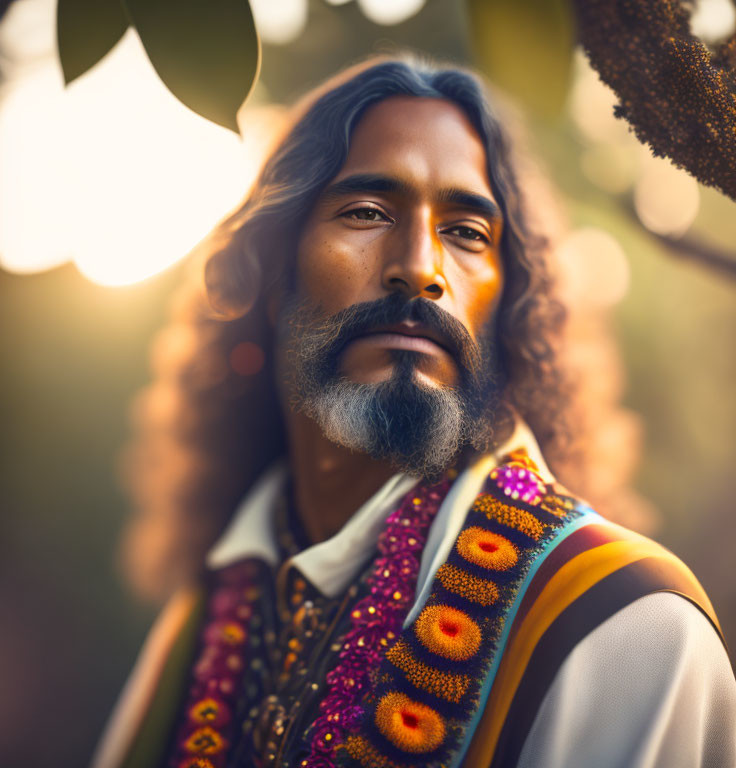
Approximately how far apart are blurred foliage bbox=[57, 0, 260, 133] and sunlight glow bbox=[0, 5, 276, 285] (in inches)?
25.7

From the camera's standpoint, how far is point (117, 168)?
169 centimetres

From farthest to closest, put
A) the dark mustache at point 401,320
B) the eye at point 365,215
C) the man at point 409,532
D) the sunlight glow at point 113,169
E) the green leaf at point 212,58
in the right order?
1. the sunlight glow at point 113,169
2. the eye at point 365,215
3. the dark mustache at point 401,320
4. the man at point 409,532
5. the green leaf at point 212,58

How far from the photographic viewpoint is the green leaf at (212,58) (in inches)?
33.5

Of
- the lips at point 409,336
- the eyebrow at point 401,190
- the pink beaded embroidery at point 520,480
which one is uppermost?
the eyebrow at point 401,190

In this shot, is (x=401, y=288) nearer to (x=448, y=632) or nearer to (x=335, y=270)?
(x=335, y=270)

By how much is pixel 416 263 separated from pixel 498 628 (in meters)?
0.72

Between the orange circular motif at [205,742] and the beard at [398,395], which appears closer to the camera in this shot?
the beard at [398,395]

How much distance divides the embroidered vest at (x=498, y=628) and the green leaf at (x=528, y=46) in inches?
34.3

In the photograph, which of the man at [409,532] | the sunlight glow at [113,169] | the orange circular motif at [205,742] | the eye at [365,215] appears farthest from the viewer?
the sunlight glow at [113,169]

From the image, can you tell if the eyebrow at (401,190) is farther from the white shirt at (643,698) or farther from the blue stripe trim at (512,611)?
the white shirt at (643,698)

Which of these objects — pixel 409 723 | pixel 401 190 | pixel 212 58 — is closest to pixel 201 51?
pixel 212 58

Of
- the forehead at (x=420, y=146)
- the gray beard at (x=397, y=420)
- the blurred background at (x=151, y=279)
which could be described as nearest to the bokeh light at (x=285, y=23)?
the blurred background at (x=151, y=279)

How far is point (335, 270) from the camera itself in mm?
1312

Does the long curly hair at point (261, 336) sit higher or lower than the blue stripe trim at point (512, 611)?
higher
